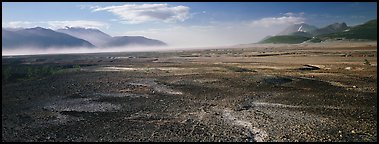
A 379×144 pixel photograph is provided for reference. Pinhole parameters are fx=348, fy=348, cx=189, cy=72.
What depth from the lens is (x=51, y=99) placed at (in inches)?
1241

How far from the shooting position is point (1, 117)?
2361 centimetres

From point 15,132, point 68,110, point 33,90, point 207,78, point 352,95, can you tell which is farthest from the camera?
point 207,78

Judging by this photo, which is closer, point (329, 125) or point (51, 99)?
point (329, 125)

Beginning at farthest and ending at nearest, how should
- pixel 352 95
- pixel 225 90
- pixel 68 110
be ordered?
pixel 225 90 < pixel 352 95 < pixel 68 110

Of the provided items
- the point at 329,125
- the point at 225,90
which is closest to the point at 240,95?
the point at 225,90

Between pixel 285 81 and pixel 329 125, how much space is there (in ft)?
57.0

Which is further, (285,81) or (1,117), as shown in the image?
(285,81)

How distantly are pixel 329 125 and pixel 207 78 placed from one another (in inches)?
915

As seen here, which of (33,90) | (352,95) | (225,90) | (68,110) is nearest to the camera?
(68,110)

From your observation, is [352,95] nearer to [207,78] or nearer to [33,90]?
[207,78]

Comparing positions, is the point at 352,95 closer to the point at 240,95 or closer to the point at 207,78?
the point at 240,95

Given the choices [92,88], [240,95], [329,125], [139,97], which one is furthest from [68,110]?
[329,125]

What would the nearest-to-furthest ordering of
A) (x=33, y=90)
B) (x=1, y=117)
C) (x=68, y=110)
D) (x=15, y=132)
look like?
(x=15, y=132), (x=1, y=117), (x=68, y=110), (x=33, y=90)

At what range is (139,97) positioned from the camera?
3127 cm
